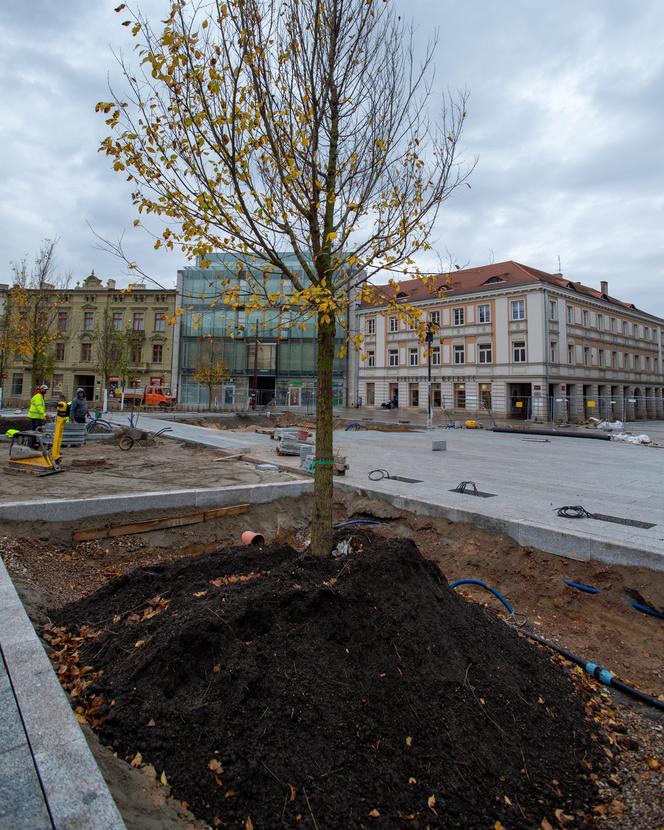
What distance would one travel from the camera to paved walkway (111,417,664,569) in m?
5.29

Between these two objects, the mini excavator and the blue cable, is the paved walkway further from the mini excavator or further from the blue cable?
the mini excavator

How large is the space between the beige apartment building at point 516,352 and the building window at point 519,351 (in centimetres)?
8

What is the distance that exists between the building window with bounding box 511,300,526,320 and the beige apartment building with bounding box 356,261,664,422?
86 millimetres

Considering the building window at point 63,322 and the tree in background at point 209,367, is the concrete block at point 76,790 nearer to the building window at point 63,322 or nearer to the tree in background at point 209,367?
the tree in background at point 209,367

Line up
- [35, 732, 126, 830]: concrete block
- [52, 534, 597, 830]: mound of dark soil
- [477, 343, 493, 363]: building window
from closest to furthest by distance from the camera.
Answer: [35, 732, 126, 830]: concrete block < [52, 534, 597, 830]: mound of dark soil < [477, 343, 493, 363]: building window

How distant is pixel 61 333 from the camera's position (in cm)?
4900

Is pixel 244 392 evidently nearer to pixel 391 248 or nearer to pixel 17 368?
pixel 17 368

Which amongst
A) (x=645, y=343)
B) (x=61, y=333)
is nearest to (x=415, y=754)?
(x=61, y=333)

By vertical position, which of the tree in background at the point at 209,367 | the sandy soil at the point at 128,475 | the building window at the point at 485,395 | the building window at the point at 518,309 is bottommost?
the sandy soil at the point at 128,475

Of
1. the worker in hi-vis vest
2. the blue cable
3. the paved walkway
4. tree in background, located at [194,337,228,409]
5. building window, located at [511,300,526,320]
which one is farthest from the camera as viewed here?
tree in background, located at [194,337,228,409]

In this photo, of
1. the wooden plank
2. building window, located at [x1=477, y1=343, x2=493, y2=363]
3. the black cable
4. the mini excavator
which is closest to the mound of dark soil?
the wooden plank

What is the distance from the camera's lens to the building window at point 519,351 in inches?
1563

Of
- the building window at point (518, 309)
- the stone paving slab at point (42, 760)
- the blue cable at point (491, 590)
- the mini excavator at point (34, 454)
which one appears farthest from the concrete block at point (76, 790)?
the building window at point (518, 309)

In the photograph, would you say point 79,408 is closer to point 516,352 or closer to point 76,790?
point 76,790
